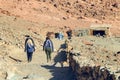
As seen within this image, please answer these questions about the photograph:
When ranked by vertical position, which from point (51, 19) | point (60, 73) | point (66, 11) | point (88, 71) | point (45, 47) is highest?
point (66, 11)

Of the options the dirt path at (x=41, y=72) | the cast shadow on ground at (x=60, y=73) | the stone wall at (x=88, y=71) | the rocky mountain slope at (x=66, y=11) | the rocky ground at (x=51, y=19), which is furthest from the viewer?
the rocky mountain slope at (x=66, y=11)

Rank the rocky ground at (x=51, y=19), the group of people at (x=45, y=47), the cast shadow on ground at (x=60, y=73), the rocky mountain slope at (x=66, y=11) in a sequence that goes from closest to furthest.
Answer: the cast shadow on ground at (x=60, y=73) < the group of people at (x=45, y=47) < the rocky ground at (x=51, y=19) < the rocky mountain slope at (x=66, y=11)

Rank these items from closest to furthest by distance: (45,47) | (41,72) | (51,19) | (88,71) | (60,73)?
(88,71) < (60,73) < (41,72) < (45,47) < (51,19)

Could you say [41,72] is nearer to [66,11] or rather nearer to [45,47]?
[45,47]

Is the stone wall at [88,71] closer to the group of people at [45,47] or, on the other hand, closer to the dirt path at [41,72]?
the dirt path at [41,72]

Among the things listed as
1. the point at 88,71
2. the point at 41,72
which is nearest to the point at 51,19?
the point at 41,72

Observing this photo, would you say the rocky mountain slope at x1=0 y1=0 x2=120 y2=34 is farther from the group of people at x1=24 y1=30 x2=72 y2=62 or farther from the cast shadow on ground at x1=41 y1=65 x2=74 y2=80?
the cast shadow on ground at x1=41 y1=65 x2=74 y2=80

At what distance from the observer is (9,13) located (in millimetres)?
44000

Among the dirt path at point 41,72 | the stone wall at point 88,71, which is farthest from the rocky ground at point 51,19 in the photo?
the stone wall at point 88,71

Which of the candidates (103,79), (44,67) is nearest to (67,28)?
(44,67)

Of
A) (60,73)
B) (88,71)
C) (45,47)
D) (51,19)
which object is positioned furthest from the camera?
(51,19)

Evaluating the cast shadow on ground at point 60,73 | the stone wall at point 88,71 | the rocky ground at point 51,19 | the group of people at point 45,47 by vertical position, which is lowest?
the cast shadow on ground at point 60,73

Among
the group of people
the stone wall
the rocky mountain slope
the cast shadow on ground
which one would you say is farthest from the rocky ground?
the stone wall

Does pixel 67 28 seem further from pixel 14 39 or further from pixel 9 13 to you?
pixel 14 39
